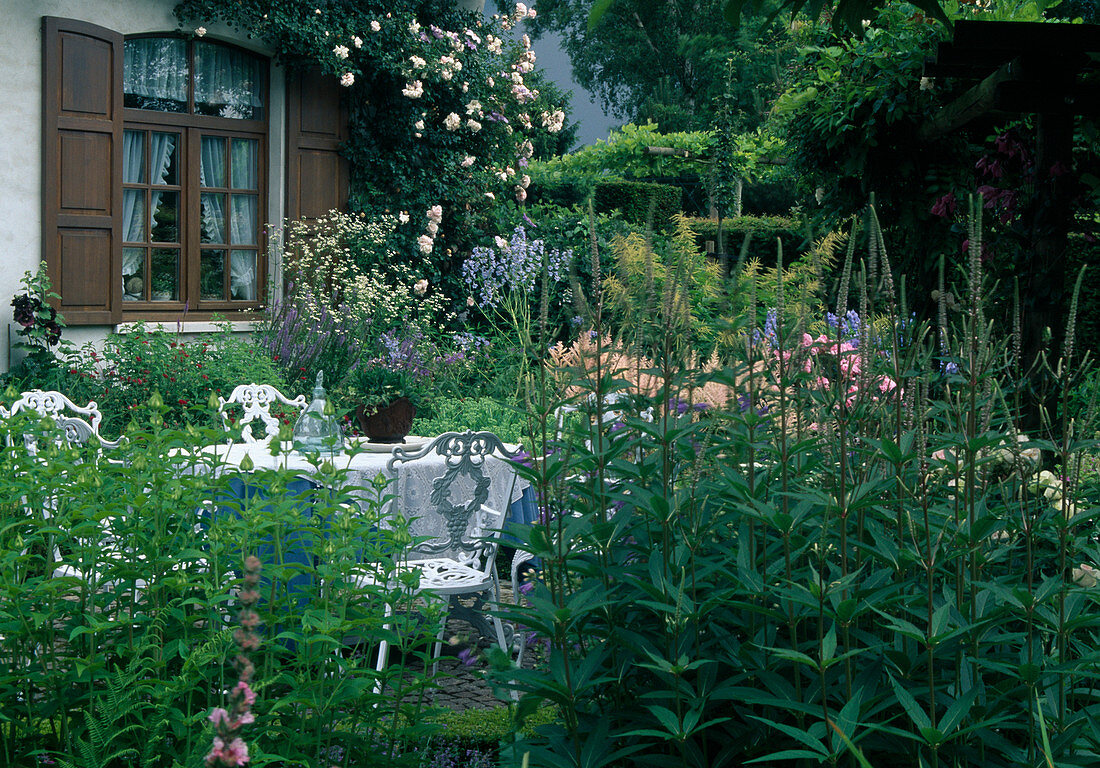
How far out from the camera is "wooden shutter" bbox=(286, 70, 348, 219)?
8.36 m

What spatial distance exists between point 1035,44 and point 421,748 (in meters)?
3.47

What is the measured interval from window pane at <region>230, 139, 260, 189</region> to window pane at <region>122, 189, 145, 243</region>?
774 mm

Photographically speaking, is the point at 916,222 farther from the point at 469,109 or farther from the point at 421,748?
the point at 469,109

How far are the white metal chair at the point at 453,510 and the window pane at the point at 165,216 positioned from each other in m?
5.00

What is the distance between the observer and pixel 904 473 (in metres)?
1.53

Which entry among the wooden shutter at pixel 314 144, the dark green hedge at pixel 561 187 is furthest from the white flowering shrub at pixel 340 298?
the dark green hedge at pixel 561 187

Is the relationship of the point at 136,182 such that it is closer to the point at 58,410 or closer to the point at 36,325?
the point at 36,325

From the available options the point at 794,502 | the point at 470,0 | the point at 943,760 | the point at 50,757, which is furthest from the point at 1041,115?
the point at 470,0

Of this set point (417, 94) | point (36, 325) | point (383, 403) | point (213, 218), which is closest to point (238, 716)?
point (383, 403)

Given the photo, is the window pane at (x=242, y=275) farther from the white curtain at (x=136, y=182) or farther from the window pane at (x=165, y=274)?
the white curtain at (x=136, y=182)

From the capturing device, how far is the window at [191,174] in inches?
305

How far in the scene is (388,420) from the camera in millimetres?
4090

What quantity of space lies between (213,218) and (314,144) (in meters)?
1.04

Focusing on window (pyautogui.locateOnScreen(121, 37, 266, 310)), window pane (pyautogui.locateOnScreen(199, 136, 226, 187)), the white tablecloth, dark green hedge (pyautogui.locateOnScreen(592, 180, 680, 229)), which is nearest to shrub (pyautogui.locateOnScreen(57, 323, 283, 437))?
window (pyautogui.locateOnScreen(121, 37, 266, 310))
